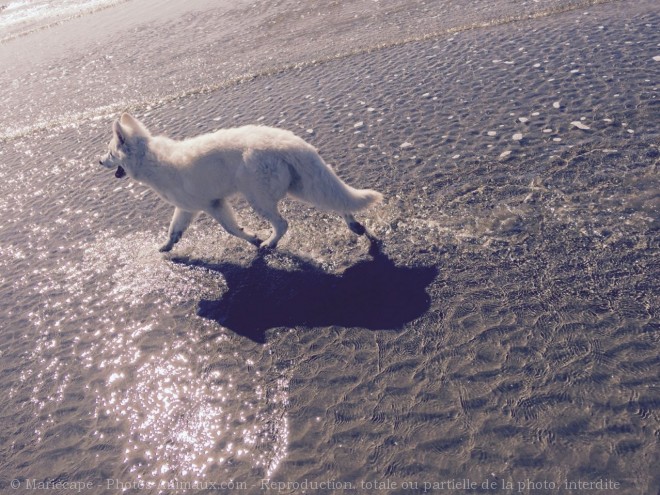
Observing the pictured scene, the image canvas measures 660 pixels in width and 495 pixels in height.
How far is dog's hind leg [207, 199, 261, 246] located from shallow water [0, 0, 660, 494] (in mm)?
333

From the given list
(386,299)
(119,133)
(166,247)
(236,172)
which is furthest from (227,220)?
(386,299)

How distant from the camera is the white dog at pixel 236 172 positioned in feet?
26.1

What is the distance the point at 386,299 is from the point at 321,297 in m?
1.13

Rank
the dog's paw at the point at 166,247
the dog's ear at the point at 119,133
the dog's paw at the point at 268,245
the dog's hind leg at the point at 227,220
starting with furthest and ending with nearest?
the dog's paw at the point at 166,247, the dog's paw at the point at 268,245, the dog's hind leg at the point at 227,220, the dog's ear at the point at 119,133

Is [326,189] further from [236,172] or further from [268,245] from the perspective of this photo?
[268,245]

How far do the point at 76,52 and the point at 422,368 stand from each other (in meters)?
23.3

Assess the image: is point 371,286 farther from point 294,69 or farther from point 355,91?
point 294,69

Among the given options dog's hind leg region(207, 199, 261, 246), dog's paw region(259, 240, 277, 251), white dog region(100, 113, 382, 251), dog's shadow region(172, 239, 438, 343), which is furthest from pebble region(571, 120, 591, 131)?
dog's hind leg region(207, 199, 261, 246)

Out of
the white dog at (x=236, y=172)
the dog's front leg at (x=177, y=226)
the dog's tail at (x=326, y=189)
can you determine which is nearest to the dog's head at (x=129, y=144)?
the white dog at (x=236, y=172)

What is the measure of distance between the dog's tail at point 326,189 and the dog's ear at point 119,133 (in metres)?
3.32

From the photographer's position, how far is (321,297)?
7914 mm

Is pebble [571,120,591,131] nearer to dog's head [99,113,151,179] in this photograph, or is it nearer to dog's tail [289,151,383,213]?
dog's tail [289,151,383,213]

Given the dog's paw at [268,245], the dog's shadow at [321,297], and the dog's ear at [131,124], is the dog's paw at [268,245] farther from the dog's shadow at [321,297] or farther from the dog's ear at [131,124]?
the dog's ear at [131,124]

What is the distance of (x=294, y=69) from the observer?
642 inches
